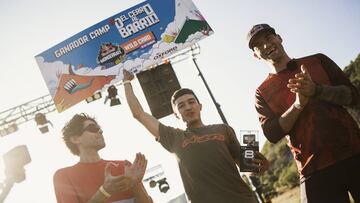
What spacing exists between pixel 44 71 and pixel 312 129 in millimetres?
5990

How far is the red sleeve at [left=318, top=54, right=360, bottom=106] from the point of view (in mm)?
2479

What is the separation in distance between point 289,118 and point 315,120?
20 centimetres

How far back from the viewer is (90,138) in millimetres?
3230

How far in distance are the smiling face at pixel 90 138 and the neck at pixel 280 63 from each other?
1868mm

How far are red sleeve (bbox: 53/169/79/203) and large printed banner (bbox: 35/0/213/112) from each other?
A: 3848 millimetres

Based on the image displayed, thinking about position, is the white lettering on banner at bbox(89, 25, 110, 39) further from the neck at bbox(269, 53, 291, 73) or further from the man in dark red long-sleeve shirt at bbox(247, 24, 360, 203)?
the neck at bbox(269, 53, 291, 73)

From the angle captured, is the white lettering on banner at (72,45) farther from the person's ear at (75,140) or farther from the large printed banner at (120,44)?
the person's ear at (75,140)

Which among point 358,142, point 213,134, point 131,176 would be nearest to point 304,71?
point 358,142

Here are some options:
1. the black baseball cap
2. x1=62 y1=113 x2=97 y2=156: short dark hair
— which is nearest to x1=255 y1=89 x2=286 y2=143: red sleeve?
the black baseball cap

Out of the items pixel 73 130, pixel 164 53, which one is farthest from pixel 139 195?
pixel 164 53

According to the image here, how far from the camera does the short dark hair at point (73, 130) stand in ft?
10.9

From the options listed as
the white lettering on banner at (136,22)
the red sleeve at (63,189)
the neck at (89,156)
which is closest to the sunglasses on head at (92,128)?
the neck at (89,156)

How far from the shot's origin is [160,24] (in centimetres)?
668

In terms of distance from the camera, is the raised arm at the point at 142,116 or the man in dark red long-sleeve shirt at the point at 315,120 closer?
the man in dark red long-sleeve shirt at the point at 315,120
